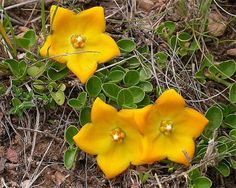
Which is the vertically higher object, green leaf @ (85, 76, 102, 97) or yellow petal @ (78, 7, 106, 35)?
yellow petal @ (78, 7, 106, 35)

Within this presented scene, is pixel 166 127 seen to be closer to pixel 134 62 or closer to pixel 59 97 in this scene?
pixel 134 62

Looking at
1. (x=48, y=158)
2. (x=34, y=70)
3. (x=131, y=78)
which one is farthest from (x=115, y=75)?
(x=48, y=158)

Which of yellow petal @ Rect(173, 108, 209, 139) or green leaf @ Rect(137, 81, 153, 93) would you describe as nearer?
yellow petal @ Rect(173, 108, 209, 139)

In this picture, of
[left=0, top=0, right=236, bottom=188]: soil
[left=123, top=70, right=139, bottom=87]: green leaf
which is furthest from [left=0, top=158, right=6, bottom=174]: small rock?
[left=123, top=70, right=139, bottom=87]: green leaf

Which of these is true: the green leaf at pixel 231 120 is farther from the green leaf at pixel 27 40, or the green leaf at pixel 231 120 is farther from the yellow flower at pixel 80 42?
the green leaf at pixel 27 40

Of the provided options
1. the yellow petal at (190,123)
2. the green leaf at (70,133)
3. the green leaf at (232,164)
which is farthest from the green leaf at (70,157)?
the green leaf at (232,164)

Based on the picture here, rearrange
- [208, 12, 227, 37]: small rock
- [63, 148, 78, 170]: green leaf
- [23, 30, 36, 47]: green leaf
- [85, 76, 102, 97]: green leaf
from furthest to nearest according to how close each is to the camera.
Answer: [208, 12, 227, 37]: small rock, [23, 30, 36, 47]: green leaf, [85, 76, 102, 97]: green leaf, [63, 148, 78, 170]: green leaf

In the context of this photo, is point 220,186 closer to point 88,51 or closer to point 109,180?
point 109,180

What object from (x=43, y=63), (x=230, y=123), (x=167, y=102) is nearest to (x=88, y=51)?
(x=43, y=63)

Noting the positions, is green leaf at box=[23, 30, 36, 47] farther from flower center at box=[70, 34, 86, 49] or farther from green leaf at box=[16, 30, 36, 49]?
flower center at box=[70, 34, 86, 49]
